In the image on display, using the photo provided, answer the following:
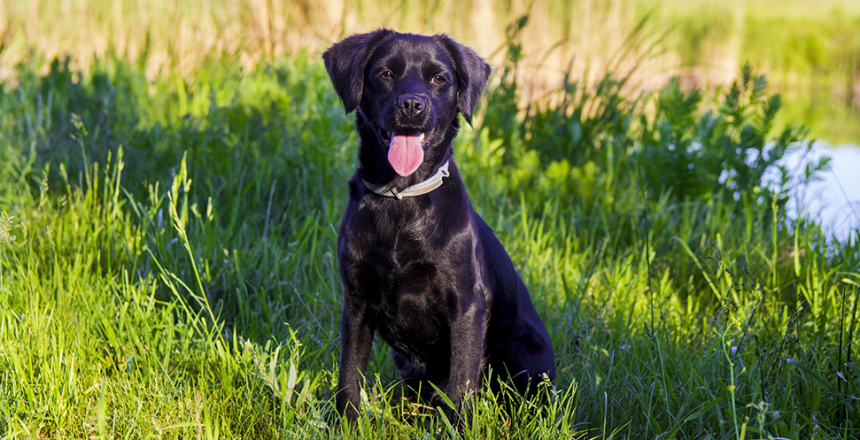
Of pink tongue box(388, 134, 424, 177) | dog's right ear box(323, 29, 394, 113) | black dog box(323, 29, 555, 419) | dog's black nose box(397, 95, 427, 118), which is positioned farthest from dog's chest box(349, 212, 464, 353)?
dog's right ear box(323, 29, 394, 113)

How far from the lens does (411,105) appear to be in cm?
201

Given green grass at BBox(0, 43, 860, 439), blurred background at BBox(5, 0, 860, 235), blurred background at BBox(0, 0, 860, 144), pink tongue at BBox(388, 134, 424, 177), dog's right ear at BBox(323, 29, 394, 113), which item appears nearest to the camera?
green grass at BBox(0, 43, 860, 439)

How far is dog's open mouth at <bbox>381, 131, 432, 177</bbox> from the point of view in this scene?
6.74 feet

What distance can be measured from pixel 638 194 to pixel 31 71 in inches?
183

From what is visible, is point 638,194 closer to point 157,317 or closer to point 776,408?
point 776,408

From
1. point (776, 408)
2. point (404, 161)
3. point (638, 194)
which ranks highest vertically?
point (404, 161)

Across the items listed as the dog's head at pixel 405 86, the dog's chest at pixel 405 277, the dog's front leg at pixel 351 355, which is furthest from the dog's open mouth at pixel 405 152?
the dog's front leg at pixel 351 355

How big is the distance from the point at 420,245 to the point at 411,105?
0.44m

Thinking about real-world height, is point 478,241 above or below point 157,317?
above

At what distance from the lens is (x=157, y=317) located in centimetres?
236

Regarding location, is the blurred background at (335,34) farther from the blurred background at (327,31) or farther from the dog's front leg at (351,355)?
the dog's front leg at (351,355)

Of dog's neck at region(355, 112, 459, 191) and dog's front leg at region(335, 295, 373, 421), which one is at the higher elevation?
dog's neck at region(355, 112, 459, 191)

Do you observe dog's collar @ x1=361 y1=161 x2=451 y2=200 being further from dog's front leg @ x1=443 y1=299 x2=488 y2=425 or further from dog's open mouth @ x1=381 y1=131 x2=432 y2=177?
dog's front leg @ x1=443 y1=299 x2=488 y2=425

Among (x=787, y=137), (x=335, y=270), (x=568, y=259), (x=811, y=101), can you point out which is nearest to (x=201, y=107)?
(x=335, y=270)
